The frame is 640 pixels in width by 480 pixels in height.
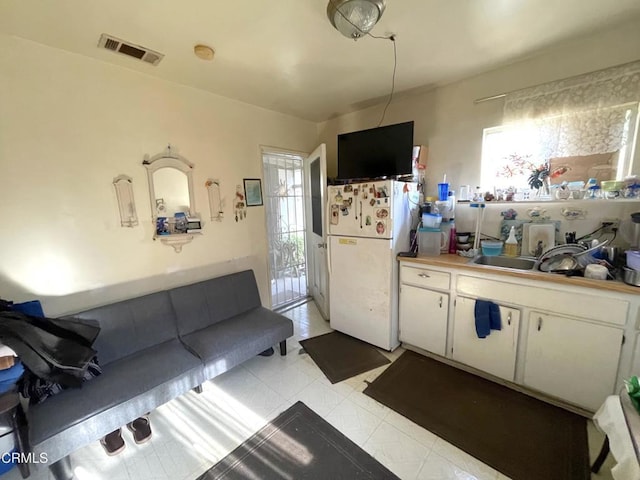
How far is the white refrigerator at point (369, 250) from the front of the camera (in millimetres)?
2248

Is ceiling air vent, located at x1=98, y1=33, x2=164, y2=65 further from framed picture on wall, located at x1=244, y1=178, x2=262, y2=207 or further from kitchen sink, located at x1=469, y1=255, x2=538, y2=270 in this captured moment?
kitchen sink, located at x1=469, y1=255, x2=538, y2=270

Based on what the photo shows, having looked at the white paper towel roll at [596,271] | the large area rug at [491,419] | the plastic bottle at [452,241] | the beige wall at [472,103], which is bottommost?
the large area rug at [491,419]

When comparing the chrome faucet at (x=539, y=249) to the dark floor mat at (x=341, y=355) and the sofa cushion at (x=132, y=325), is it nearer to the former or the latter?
the dark floor mat at (x=341, y=355)

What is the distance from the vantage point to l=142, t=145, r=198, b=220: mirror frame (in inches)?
83.7

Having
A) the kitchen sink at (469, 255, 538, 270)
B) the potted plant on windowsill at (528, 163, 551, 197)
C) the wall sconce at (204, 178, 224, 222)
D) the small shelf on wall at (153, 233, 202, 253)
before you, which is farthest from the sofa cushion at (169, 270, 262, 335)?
the potted plant on windowsill at (528, 163, 551, 197)

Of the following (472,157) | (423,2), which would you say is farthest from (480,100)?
(423,2)

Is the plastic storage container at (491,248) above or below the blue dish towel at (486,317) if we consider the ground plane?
above

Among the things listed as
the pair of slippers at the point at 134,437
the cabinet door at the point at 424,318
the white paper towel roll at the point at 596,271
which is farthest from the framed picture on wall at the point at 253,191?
the white paper towel roll at the point at 596,271

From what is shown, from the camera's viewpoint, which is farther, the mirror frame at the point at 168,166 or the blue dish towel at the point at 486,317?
the mirror frame at the point at 168,166

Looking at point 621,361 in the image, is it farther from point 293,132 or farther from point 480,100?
point 293,132

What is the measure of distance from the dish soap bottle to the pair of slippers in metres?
3.00

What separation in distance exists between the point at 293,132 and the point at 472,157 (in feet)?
6.69

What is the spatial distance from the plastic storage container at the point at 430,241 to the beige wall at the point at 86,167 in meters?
2.02

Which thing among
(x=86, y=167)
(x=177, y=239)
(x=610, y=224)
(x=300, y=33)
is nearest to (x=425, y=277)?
(x=610, y=224)
